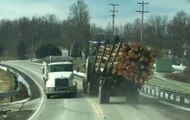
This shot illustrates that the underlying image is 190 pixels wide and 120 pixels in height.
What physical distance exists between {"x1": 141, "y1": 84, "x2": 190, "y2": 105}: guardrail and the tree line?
194 ft

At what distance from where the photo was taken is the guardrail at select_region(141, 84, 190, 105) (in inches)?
1064

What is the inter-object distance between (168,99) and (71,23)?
363ft

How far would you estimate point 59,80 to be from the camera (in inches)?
1335

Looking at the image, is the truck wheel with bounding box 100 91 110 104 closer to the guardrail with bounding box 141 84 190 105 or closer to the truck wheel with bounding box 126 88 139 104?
the truck wheel with bounding box 126 88 139 104

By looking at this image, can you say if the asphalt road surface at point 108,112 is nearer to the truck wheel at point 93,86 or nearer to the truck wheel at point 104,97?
the truck wheel at point 104,97

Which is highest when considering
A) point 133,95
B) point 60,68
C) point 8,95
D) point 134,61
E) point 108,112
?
point 134,61

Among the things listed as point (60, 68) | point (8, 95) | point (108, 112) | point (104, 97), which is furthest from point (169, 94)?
point (8, 95)

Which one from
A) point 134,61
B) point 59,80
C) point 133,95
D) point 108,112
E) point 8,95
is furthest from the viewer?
point 59,80

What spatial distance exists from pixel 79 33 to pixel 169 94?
10530cm

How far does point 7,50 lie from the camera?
6609 inches

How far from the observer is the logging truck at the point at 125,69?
89.4ft

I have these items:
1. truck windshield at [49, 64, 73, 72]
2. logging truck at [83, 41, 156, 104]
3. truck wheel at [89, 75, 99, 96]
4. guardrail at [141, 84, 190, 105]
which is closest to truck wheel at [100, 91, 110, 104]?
logging truck at [83, 41, 156, 104]

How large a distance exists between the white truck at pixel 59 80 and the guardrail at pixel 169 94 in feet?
17.2

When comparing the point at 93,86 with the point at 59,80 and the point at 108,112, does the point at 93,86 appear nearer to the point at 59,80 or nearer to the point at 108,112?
the point at 59,80
